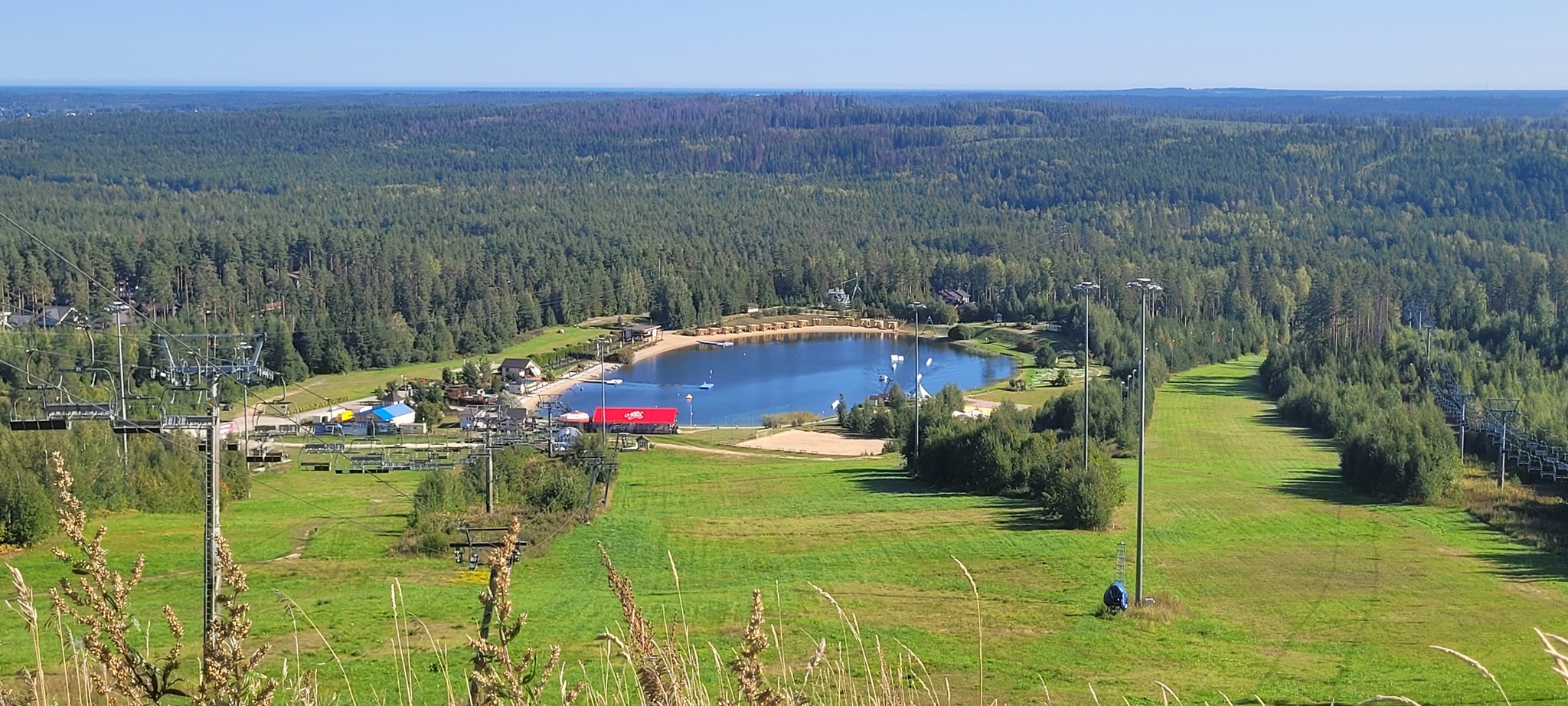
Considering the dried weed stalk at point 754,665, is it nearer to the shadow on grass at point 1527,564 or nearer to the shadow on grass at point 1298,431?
the shadow on grass at point 1527,564

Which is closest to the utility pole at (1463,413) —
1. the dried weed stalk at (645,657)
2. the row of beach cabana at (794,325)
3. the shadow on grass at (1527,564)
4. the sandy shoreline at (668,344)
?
the shadow on grass at (1527,564)

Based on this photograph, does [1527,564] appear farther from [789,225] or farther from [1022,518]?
[789,225]

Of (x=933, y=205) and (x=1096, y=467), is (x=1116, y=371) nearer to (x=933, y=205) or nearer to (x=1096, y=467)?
(x=1096, y=467)

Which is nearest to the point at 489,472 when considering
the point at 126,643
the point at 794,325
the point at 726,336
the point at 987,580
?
the point at 987,580

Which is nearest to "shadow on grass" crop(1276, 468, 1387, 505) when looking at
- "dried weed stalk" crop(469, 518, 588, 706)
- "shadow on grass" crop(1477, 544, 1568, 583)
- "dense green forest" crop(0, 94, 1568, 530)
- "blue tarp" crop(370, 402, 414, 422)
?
"dense green forest" crop(0, 94, 1568, 530)

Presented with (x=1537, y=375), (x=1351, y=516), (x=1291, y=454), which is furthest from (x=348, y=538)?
(x=1537, y=375)

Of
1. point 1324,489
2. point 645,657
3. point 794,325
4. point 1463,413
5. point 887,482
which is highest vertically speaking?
point 645,657
